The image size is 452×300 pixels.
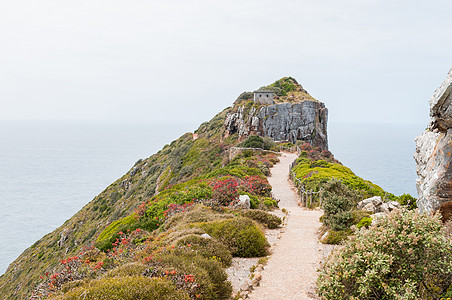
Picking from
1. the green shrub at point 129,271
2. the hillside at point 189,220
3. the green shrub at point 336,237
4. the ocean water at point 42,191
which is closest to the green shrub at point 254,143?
the hillside at point 189,220

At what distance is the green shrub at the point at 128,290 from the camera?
214 inches

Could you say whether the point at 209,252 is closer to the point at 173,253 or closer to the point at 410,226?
the point at 173,253

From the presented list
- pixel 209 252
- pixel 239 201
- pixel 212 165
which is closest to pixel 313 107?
pixel 212 165

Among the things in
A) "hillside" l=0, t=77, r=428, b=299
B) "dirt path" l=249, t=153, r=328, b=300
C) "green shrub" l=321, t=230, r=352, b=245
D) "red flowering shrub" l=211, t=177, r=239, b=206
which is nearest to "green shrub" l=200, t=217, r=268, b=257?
"hillside" l=0, t=77, r=428, b=299

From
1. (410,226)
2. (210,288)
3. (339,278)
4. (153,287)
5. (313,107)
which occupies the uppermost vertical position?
(313,107)

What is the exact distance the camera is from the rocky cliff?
2037 inches

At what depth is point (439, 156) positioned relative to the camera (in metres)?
7.42

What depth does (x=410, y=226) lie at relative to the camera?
5535 mm

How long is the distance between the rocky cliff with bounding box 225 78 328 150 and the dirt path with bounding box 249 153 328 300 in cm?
3445

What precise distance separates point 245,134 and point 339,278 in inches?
1836

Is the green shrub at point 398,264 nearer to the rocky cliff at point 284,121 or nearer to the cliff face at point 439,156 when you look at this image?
the cliff face at point 439,156

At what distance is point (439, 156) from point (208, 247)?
644 centimetres

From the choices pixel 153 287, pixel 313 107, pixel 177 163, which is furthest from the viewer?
pixel 313 107

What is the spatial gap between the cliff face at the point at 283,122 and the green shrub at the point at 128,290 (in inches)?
1797
